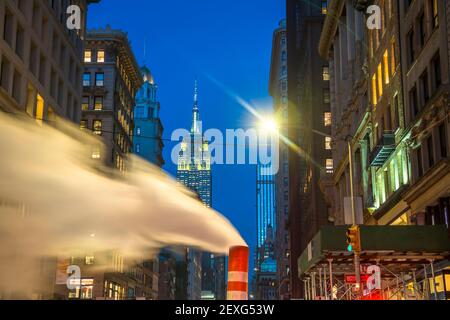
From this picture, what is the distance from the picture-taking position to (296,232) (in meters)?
126

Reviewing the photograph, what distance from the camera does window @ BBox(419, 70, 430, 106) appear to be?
109 feet

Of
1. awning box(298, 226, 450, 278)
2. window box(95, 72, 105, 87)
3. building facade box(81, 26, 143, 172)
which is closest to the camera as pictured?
awning box(298, 226, 450, 278)

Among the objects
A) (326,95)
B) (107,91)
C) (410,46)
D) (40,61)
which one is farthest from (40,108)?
(326,95)

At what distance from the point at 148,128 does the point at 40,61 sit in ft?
375

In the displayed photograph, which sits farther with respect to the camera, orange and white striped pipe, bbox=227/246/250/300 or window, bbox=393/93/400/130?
window, bbox=393/93/400/130

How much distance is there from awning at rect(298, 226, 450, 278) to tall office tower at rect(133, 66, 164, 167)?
385 feet

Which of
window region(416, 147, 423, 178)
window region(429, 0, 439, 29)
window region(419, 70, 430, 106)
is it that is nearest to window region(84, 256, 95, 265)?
window region(416, 147, 423, 178)

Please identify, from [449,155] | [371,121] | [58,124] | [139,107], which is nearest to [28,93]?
[58,124]

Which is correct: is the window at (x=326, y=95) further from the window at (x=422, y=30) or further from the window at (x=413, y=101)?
the window at (x=422, y=30)

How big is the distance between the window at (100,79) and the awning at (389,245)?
272 feet

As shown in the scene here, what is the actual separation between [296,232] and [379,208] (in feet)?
274

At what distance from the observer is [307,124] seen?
107438 mm

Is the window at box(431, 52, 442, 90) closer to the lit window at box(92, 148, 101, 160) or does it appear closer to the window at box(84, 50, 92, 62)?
the lit window at box(92, 148, 101, 160)
